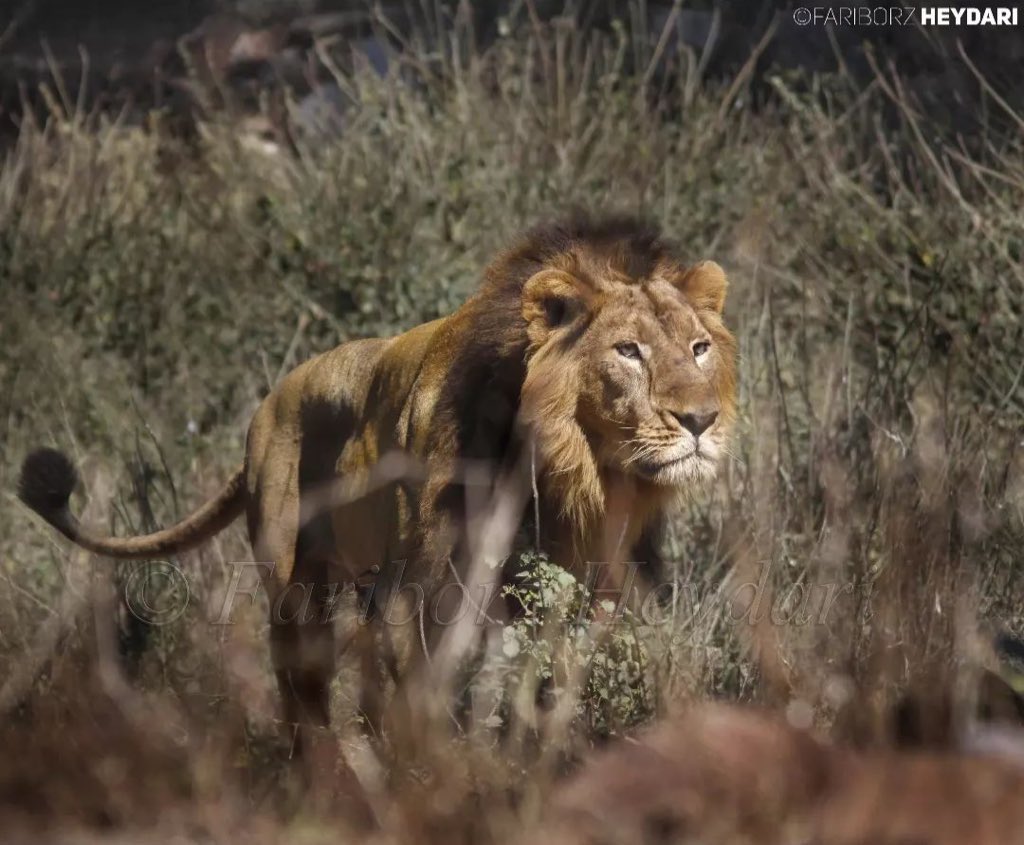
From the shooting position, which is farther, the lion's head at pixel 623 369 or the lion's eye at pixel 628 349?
the lion's eye at pixel 628 349

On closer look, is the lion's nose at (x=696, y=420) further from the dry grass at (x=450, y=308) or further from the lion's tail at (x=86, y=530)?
the lion's tail at (x=86, y=530)

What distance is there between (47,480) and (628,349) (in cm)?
211

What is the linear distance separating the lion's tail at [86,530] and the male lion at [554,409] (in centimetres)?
1

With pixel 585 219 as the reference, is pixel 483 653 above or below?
below

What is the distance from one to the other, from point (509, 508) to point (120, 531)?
9.88 feet

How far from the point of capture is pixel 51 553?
6.90m

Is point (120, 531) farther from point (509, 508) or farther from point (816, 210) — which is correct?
point (816, 210)

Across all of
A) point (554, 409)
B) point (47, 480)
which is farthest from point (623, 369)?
point (47, 480)

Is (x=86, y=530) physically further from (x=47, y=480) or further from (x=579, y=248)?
(x=579, y=248)

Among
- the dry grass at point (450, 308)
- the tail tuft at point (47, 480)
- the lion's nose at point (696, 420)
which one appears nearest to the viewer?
the dry grass at point (450, 308)

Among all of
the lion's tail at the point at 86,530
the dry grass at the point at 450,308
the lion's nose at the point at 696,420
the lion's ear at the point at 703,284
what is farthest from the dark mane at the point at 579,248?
the lion's tail at the point at 86,530

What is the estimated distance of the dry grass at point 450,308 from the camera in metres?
3.49

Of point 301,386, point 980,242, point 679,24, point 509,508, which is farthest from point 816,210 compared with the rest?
point 509,508

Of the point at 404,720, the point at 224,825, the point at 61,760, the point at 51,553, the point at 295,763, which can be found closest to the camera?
the point at 224,825
